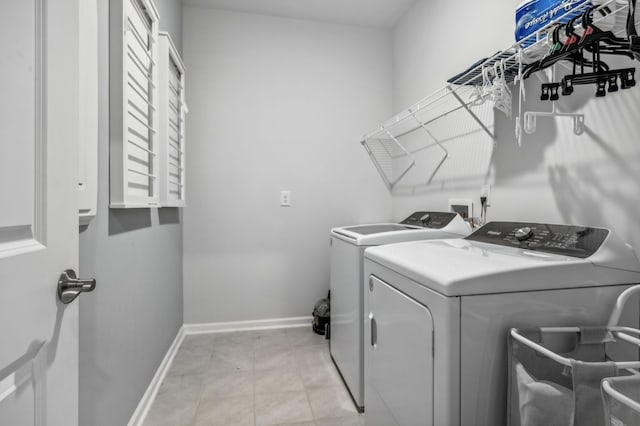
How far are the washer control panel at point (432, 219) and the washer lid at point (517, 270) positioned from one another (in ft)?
2.52

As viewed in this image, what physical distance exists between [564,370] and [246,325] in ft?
7.99

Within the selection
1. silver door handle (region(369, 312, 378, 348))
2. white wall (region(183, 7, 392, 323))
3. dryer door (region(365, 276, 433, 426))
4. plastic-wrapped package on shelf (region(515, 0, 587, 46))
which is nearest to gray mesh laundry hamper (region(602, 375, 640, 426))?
dryer door (region(365, 276, 433, 426))

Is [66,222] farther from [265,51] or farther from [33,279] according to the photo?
[265,51]

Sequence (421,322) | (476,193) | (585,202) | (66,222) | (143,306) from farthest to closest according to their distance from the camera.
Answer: (476,193)
(143,306)
(585,202)
(421,322)
(66,222)

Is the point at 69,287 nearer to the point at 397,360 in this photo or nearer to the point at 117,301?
the point at 117,301

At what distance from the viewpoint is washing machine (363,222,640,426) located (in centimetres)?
85

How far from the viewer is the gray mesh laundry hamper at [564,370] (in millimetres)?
682

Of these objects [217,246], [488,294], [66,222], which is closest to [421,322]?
[488,294]

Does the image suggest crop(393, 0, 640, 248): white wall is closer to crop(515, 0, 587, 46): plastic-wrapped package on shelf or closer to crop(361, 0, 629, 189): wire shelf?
crop(361, 0, 629, 189): wire shelf

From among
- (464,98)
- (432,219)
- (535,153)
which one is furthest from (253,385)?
(464,98)

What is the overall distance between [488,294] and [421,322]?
215 mm

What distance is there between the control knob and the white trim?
6.75ft

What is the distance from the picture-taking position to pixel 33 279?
0.60m

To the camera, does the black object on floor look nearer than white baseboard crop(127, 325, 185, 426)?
No
